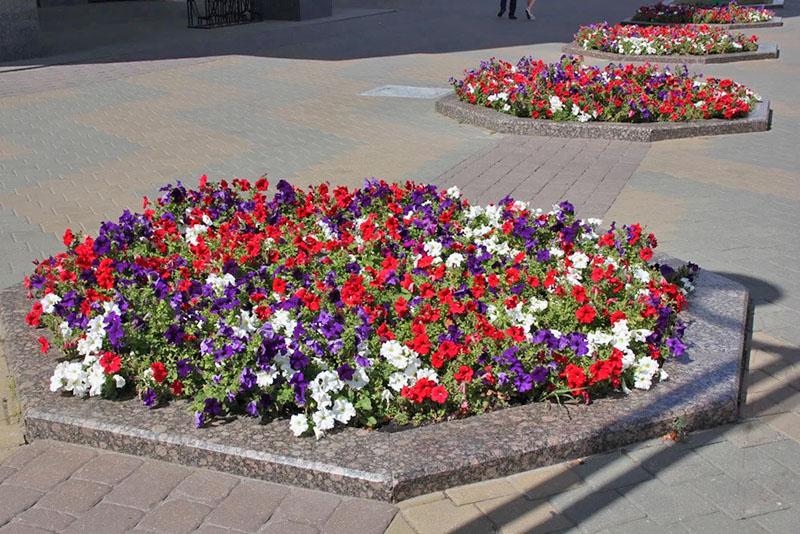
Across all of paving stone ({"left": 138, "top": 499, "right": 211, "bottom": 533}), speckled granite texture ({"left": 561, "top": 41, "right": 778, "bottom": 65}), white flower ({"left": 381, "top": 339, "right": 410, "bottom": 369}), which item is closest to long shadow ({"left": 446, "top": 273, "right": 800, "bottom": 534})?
white flower ({"left": 381, "top": 339, "right": 410, "bottom": 369})

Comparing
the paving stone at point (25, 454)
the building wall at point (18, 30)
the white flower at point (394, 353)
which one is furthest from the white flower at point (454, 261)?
the building wall at point (18, 30)

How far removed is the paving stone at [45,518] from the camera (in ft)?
10.7

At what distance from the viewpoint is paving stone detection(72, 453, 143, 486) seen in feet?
11.6

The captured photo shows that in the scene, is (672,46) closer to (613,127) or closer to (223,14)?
(613,127)

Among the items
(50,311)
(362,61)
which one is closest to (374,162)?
(50,311)

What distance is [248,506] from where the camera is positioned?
3.36m

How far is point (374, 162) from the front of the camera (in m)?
8.79

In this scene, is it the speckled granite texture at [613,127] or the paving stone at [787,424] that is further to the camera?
the speckled granite texture at [613,127]

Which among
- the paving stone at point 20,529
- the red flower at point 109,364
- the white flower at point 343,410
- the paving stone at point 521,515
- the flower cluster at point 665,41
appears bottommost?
the paving stone at point 20,529

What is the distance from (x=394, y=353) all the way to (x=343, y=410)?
39cm

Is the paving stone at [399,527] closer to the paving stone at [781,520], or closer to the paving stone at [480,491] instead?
the paving stone at [480,491]

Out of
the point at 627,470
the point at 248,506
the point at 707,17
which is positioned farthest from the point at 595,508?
the point at 707,17

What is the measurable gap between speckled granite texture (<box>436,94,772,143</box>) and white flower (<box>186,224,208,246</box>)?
17.1 ft

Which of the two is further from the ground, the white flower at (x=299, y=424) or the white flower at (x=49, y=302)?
the white flower at (x=49, y=302)
